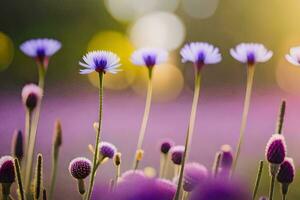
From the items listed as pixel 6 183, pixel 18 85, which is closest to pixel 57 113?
pixel 18 85

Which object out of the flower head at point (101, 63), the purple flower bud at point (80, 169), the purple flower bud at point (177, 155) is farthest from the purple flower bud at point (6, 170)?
the purple flower bud at point (177, 155)

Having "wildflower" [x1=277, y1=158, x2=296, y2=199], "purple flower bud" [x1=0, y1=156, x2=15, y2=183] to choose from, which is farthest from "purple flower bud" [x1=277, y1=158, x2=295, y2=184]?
"purple flower bud" [x1=0, y1=156, x2=15, y2=183]

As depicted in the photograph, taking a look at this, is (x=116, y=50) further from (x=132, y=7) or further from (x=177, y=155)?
(x=177, y=155)

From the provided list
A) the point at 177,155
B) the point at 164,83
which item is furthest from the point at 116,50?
the point at 177,155

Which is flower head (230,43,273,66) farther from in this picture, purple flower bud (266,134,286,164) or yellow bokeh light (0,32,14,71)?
yellow bokeh light (0,32,14,71)

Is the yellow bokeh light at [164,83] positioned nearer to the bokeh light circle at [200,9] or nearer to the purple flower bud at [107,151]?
the bokeh light circle at [200,9]
